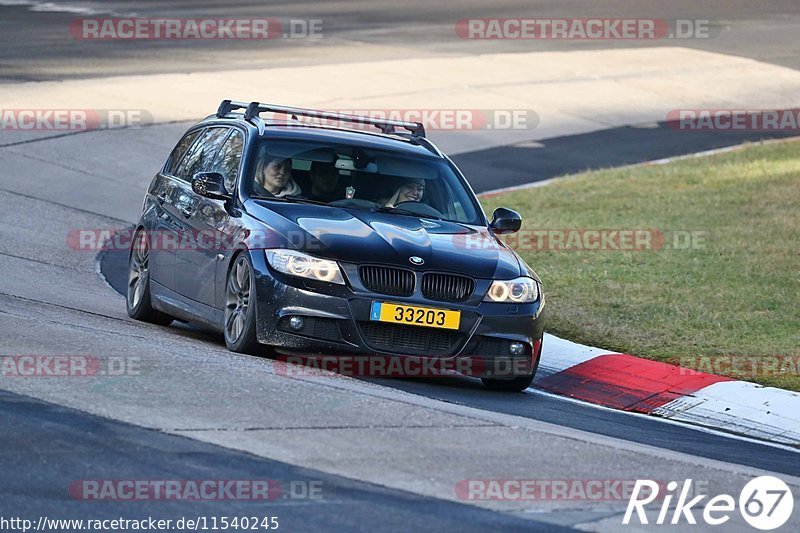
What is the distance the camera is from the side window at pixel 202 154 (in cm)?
1188

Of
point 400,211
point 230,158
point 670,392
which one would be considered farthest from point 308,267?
point 670,392

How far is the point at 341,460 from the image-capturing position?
23.8ft

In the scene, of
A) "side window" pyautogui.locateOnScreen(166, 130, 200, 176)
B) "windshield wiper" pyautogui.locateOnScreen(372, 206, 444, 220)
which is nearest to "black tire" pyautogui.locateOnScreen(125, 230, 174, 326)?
"side window" pyautogui.locateOnScreen(166, 130, 200, 176)

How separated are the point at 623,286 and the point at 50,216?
21.2ft

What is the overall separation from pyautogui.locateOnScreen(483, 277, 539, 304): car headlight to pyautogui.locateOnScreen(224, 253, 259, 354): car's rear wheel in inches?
59.5

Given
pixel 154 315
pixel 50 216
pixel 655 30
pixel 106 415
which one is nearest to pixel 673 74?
pixel 655 30

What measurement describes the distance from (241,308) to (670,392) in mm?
3162

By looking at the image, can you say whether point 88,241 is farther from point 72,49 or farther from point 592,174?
point 72,49

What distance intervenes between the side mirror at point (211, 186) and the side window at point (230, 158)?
0.47 ft

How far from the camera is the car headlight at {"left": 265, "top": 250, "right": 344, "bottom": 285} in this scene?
9.82m

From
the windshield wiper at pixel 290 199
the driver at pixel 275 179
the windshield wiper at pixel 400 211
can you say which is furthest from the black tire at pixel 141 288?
the windshield wiper at pixel 400 211

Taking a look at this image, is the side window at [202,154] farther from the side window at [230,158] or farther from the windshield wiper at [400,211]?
the windshield wiper at [400,211]

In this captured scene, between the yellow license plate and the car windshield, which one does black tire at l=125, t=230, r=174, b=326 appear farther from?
the yellow license plate

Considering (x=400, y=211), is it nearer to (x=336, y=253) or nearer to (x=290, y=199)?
(x=290, y=199)
